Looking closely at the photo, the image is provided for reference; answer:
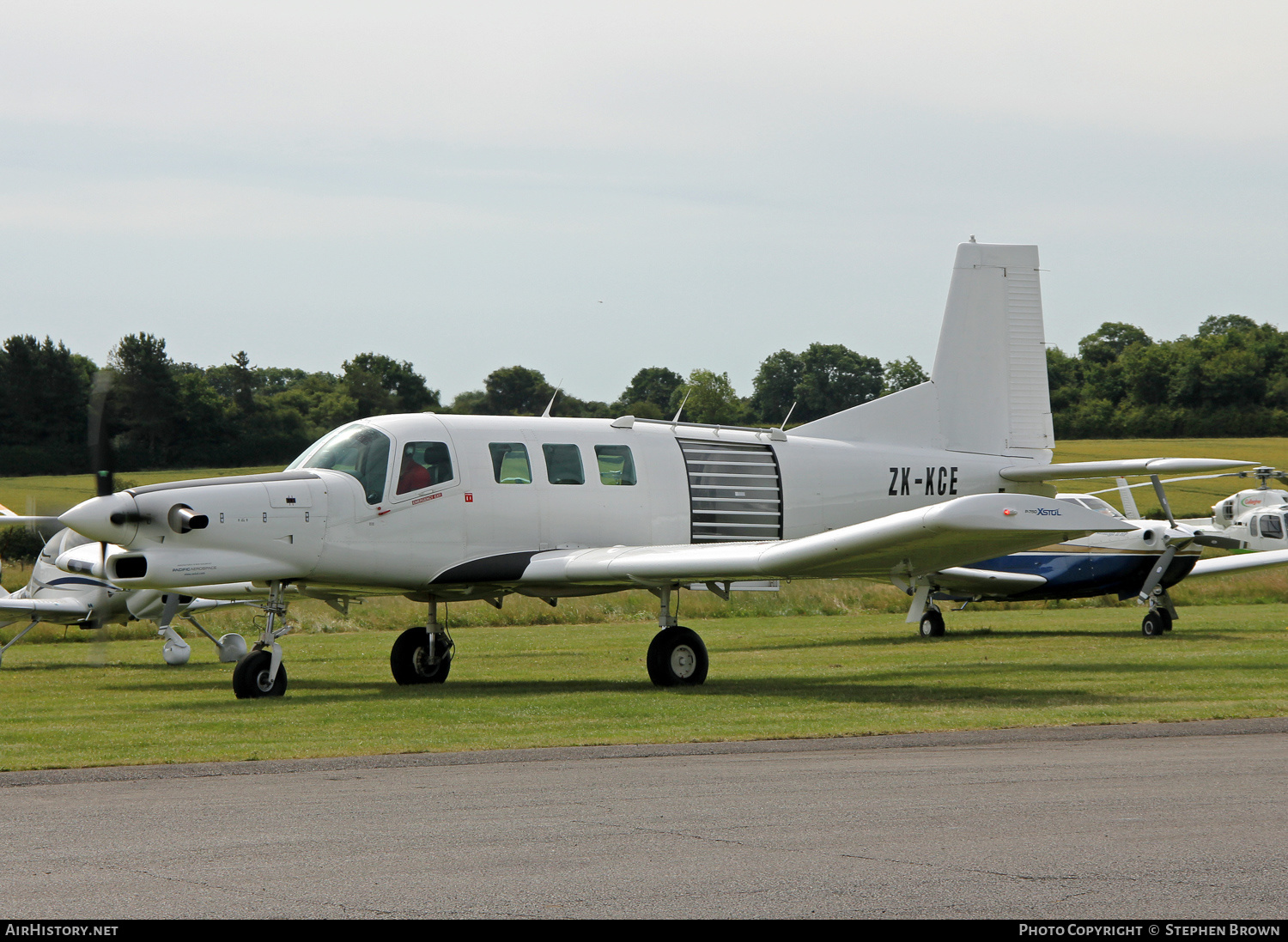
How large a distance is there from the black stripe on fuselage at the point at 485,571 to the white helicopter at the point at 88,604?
6.16m

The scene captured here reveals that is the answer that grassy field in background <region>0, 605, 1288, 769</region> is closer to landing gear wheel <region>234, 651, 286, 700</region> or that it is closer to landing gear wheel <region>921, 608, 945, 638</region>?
landing gear wheel <region>234, 651, 286, 700</region>

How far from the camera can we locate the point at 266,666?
15.2 meters

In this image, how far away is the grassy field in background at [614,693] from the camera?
1184 centimetres

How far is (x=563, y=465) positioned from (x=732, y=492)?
237 centimetres

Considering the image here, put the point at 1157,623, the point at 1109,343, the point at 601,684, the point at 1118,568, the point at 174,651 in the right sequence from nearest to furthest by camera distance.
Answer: the point at 601,684
the point at 174,651
the point at 1157,623
the point at 1118,568
the point at 1109,343

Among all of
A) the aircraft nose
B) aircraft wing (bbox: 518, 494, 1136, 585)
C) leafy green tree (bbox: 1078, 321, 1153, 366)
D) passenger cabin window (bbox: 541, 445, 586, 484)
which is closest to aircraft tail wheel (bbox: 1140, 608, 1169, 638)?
aircraft wing (bbox: 518, 494, 1136, 585)

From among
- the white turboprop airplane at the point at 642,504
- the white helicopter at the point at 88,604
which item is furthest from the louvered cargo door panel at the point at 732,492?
the white helicopter at the point at 88,604

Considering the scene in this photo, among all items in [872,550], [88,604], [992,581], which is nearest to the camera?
[872,550]

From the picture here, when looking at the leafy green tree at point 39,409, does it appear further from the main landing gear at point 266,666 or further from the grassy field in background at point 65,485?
the main landing gear at point 266,666

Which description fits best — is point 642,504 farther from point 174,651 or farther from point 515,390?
point 515,390

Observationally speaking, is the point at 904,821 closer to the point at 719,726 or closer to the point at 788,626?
the point at 719,726

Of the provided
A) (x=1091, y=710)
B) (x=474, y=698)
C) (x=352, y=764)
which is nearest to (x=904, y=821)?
(x=352, y=764)

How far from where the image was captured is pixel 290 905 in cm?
550

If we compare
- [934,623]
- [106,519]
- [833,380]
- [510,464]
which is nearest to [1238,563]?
[934,623]
